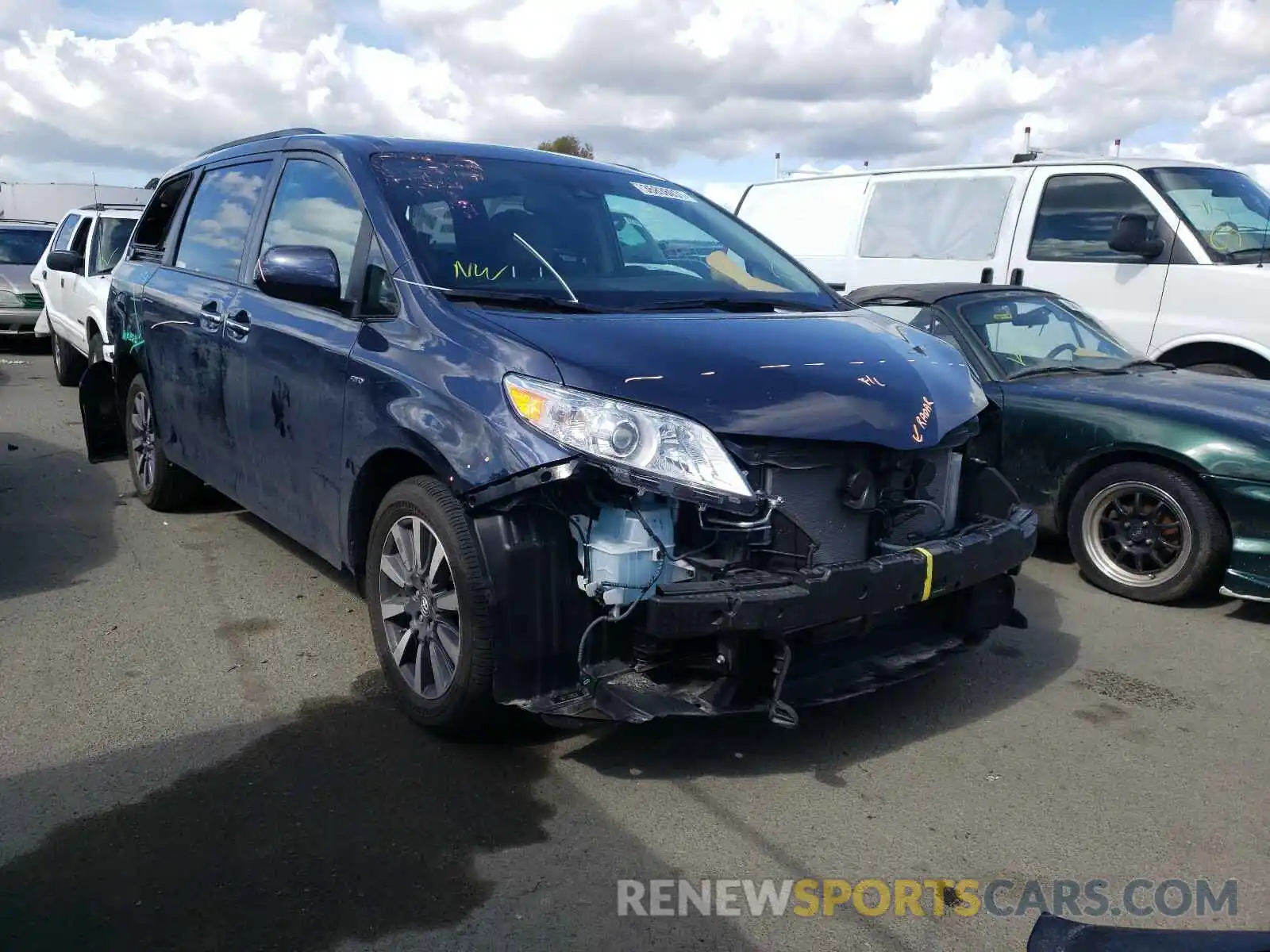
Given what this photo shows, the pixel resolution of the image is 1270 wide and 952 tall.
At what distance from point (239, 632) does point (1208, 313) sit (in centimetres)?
661

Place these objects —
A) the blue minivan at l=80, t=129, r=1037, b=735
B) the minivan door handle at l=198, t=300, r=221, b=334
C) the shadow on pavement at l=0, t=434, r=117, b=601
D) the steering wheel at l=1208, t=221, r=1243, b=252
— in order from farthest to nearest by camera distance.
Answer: the steering wheel at l=1208, t=221, r=1243, b=252, the shadow on pavement at l=0, t=434, r=117, b=601, the minivan door handle at l=198, t=300, r=221, b=334, the blue minivan at l=80, t=129, r=1037, b=735

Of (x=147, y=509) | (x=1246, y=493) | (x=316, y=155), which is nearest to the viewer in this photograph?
(x=316, y=155)

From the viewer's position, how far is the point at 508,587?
10.3ft

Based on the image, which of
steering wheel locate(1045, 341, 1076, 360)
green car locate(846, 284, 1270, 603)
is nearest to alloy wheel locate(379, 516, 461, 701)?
green car locate(846, 284, 1270, 603)

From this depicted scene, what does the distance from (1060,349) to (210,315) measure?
4.69m

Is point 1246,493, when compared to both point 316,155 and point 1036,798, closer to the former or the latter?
point 1036,798

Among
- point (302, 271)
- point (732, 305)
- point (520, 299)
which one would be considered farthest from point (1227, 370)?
point (302, 271)

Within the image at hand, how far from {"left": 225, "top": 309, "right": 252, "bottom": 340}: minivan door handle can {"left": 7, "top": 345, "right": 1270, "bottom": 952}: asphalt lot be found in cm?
125

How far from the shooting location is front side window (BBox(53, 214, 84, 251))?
11.7 metres

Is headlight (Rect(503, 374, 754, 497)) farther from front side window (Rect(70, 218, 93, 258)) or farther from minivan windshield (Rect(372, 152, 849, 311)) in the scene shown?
front side window (Rect(70, 218, 93, 258))

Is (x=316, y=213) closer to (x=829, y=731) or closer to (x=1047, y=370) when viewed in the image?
(x=829, y=731)

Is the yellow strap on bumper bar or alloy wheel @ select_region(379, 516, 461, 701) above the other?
the yellow strap on bumper bar

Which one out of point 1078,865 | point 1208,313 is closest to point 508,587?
point 1078,865

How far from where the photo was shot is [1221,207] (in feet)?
26.2
